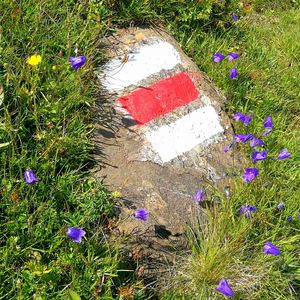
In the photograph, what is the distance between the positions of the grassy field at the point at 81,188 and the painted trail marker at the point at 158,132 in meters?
0.13

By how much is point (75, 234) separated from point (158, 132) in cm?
113

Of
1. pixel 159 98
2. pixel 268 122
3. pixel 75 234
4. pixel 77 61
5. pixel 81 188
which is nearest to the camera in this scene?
pixel 75 234

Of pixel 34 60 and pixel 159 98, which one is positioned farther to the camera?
pixel 159 98

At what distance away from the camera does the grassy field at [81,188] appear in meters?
2.48

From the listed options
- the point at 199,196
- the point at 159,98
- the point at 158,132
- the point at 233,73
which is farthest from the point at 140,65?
the point at 199,196

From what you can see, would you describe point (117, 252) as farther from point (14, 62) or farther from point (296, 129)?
point (296, 129)

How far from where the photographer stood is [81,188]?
2.79m

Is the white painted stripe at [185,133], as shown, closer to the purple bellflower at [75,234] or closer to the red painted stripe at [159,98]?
the red painted stripe at [159,98]

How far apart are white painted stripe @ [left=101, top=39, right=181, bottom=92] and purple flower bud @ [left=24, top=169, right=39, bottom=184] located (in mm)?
1062

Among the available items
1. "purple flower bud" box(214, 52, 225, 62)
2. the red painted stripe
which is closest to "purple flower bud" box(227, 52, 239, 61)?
"purple flower bud" box(214, 52, 225, 62)

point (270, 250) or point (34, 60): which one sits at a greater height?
point (34, 60)

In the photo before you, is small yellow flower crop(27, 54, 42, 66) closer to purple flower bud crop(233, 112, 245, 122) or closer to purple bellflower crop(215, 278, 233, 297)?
purple flower bud crop(233, 112, 245, 122)

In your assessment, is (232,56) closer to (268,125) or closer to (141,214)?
(268,125)

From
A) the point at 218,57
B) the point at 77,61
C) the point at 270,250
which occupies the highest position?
the point at 77,61
